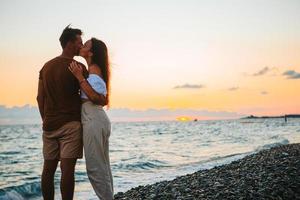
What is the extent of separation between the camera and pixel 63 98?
507 centimetres

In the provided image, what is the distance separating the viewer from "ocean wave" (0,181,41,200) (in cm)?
1209

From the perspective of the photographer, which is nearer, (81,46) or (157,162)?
(81,46)

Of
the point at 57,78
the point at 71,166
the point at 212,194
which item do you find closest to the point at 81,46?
the point at 57,78

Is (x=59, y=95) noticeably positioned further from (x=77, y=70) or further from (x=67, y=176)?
(x=67, y=176)

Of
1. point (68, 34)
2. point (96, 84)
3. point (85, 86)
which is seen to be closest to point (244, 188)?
point (96, 84)

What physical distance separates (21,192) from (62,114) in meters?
8.55

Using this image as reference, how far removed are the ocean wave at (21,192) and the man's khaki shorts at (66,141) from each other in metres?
7.55

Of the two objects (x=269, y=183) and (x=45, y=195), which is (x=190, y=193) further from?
(x=45, y=195)

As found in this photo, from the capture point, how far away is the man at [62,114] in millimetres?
5070

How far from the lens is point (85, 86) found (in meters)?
4.98

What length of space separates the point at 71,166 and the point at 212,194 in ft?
10.1

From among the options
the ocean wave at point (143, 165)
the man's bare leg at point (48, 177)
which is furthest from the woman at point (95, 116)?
the ocean wave at point (143, 165)

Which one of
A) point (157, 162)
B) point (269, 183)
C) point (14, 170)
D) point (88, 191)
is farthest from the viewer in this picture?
point (157, 162)

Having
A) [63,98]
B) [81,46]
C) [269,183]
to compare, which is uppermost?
[81,46]
